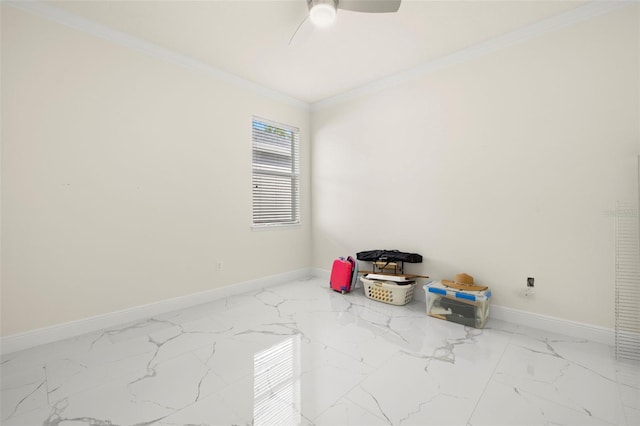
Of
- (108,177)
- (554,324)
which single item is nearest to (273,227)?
(108,177)

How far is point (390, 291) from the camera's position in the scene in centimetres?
307

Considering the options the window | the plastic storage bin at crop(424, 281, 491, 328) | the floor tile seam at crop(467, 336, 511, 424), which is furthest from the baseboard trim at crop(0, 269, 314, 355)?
the floor tile seam at crop(467, 336, 511, 424)

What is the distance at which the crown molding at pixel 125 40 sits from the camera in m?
2.15

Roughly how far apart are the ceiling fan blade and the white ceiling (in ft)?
0.99

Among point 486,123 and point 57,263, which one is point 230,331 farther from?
point 486,123

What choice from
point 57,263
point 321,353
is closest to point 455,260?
point 321,353

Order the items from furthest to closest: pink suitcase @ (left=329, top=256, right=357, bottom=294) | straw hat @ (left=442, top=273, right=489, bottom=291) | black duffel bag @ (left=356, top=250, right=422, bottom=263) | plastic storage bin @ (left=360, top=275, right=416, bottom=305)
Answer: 1. pink suitcase @ (left=329, top=256, right=357, bottom=294)
2. black duffel bag @ (left=356, top=250, right=422, bottom=263)
3. plastic storage bin @ (left=360, top=275, right=416, bottom=305)
4. straw hat @ (left=442, top=273, right=489, bottom=291)

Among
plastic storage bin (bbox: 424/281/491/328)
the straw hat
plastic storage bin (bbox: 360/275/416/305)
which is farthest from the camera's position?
A: plastic storage bin (bbox: 360/275/416/305)

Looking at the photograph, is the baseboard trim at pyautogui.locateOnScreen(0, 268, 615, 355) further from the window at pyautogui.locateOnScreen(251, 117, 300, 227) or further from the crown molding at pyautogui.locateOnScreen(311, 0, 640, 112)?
the crown molding at pyautogui.locateOnScreen(311, 0, 640, 112)

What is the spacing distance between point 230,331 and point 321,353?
0.83m

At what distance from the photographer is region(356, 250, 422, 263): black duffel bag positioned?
3133 millimetres

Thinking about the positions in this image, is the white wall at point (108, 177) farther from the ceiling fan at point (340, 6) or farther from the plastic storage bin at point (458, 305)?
the plastic storage bin at point (458, 305)

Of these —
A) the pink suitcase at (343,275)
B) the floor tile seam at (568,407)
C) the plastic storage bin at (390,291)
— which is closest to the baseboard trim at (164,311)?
the plastic storage bin at (390,291)

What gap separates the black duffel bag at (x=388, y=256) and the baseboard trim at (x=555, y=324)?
0.84 metres
